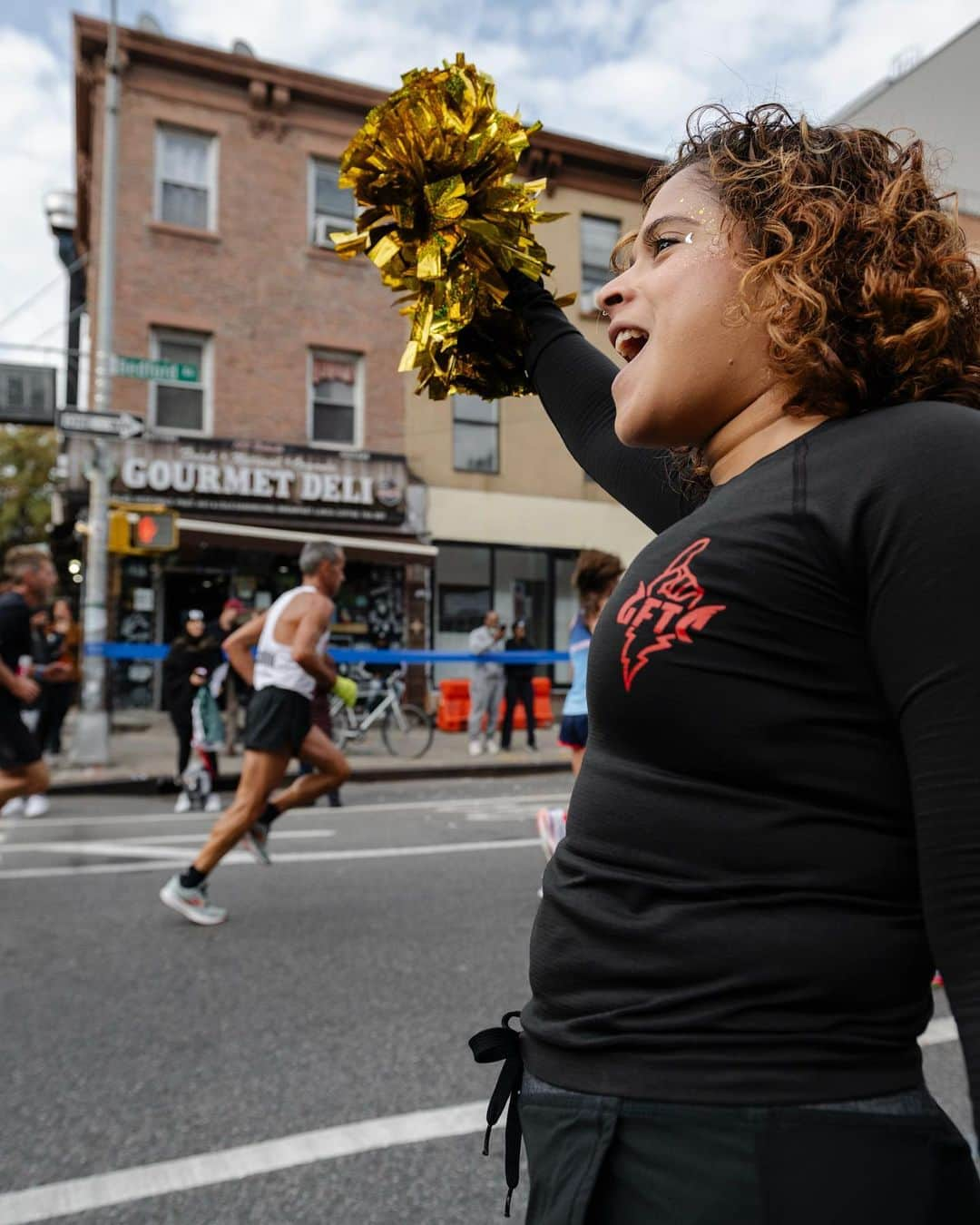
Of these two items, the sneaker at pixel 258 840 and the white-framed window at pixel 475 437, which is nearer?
the sneaker at pixel 258 840

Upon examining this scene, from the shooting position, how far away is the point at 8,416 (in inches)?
630

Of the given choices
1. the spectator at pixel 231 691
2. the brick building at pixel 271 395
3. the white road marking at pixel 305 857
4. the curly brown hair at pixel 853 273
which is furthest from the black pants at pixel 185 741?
the curly brown hair at pixel 853 273

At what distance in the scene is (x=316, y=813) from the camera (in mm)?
9594

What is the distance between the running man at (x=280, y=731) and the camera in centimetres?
545

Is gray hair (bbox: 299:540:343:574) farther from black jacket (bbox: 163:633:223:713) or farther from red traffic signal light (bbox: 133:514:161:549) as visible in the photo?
red traffic signal light (bbox: 133:514:161:549)

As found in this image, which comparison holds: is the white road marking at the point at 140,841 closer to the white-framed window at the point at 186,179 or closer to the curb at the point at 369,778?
the curb at the point at 369,778

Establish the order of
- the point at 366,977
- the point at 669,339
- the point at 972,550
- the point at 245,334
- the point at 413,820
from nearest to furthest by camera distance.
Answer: the point at 972,550, the point at 669,339, the point at 366,977, the point at 413,820, the point at 245,334

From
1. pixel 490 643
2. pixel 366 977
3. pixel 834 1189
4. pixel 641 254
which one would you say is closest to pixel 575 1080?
pixel 834 1189

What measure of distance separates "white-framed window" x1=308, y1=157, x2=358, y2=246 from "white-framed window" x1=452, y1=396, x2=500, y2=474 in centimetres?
358

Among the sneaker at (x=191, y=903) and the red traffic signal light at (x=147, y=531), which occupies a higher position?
the red traffic signal light at (x=147, y=531)

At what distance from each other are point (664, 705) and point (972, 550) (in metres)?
0.32

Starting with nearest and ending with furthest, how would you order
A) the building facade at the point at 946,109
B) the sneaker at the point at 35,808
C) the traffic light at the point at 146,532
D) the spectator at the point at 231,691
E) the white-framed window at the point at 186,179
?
the building facade at the point at 946,109 → the sneaker at the point at 35,808 → the spectator at the point at 231,691 → the traffic light at the point at 146,532 → the white-framed window at the point at 186,179

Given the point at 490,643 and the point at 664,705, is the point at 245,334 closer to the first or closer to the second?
the point at 490,643

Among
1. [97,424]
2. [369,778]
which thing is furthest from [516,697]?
[97,424]
